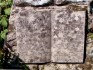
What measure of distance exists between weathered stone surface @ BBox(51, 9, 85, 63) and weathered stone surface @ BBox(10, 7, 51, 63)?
0.16 ft

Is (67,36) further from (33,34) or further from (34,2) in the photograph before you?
(34,2)

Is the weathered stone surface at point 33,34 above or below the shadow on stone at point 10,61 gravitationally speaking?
above

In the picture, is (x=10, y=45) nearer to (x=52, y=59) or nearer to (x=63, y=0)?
(x=52, y=59)

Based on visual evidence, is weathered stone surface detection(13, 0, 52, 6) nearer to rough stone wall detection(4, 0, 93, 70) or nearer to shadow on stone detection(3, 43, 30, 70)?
rough stone wall detection(4, 0, 93, 70)

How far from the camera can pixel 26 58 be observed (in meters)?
2.71

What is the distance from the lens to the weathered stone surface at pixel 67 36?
2.59 metres

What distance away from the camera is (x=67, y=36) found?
262cm

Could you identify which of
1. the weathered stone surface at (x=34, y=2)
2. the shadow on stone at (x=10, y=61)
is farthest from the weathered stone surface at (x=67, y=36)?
the shadow on stone at (x=10, y=61)

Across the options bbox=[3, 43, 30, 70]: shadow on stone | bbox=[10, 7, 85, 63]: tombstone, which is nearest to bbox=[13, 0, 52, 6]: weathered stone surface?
bbox=[10, 7, 85, 63]: tombstone

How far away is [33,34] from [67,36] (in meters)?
0.27

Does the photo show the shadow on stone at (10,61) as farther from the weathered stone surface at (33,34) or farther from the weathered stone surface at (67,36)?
the weathered stone surface at (67,36)

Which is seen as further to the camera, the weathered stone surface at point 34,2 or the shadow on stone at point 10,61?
the shadow on stone at point 10,61

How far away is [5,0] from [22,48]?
119cm

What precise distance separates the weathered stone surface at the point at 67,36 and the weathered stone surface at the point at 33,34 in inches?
1.9
